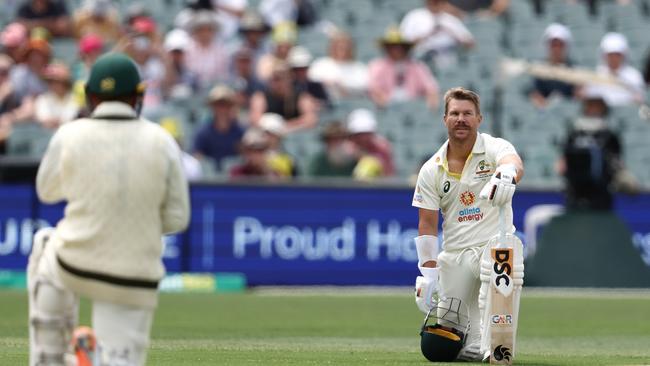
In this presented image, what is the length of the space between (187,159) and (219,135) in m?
0.80

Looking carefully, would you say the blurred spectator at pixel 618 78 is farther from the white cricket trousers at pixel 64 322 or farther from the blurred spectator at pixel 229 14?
the white cricket trousers at pixel 64 322

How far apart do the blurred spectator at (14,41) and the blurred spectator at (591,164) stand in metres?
7.70

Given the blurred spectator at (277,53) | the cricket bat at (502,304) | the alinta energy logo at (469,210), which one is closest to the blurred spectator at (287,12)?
the blurred spectator at (277,53)

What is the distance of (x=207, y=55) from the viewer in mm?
20547

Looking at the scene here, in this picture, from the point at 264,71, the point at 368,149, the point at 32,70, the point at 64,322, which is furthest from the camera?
the point at 264,71

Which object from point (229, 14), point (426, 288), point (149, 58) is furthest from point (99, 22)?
point (426, 288)

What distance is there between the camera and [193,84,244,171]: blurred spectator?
19375 millimetres

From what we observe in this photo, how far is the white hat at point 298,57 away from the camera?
783 inches

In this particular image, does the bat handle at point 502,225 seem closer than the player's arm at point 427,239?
Yes

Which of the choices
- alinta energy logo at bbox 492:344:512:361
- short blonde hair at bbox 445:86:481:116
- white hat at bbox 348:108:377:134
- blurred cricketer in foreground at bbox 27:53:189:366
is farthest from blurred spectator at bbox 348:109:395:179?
blurred cricketer in foreground at bbox 27:53:189:366

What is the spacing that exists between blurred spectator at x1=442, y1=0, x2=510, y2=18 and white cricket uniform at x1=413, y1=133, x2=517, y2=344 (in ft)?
41.1

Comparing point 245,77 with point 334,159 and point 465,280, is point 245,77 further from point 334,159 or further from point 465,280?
point 465,280

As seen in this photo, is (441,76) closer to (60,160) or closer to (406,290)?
(406,290)

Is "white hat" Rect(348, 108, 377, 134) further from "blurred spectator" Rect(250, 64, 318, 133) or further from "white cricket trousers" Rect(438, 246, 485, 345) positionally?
"white cricket trousers" Rect(438, 246, 485, 345)
